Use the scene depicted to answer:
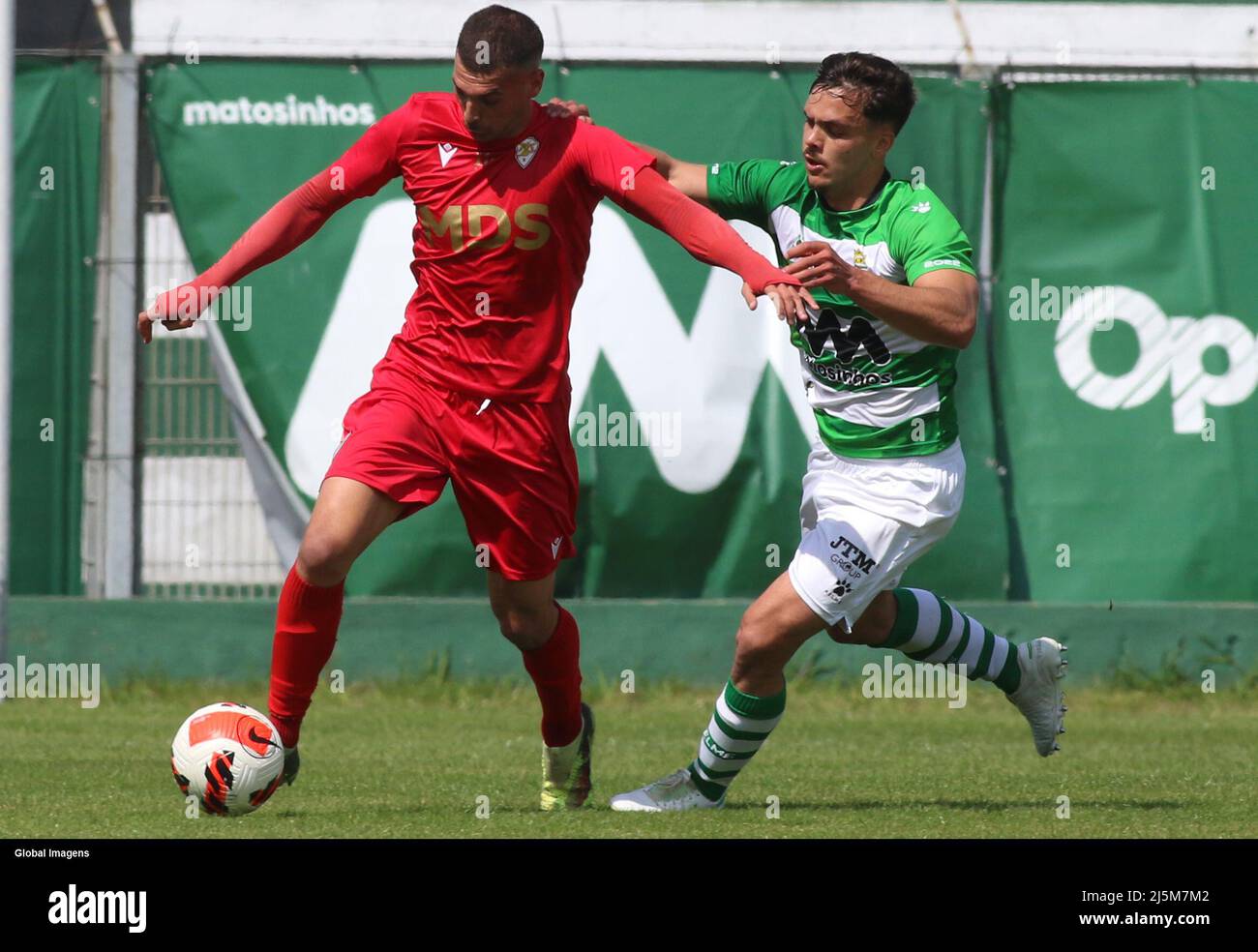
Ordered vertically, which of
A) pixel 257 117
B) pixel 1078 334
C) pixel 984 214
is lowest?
pixel 1078 334

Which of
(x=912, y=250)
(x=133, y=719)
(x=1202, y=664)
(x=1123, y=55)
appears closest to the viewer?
(x=912, y=250)

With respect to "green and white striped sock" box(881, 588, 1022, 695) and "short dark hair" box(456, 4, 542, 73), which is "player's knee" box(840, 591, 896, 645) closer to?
"green and white striped sock" box(881, 588, 1022, 695)

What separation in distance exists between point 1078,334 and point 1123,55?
2109 millimetres

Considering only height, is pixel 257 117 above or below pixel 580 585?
above

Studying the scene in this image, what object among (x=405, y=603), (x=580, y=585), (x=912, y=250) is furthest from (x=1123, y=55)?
(x=912, y=250)

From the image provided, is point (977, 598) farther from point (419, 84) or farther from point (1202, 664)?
point (419, 84)

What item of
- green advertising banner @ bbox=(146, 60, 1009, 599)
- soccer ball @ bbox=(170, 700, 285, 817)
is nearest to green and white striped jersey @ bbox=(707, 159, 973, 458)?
soccer ball @ bbox=(170, 700, 285, 817)

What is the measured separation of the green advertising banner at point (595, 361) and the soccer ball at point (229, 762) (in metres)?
4.70

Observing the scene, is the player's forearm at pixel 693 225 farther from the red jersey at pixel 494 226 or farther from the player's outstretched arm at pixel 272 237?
the player's outstretched arm at pixel 272 237

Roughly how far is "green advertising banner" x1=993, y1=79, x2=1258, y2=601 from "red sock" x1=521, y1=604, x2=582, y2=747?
15.8 ft

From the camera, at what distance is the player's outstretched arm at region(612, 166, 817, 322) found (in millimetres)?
5301

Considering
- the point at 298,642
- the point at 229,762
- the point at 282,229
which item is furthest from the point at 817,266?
the point at 229,762

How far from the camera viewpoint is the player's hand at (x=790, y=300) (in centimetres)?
524

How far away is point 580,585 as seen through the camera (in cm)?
1062
